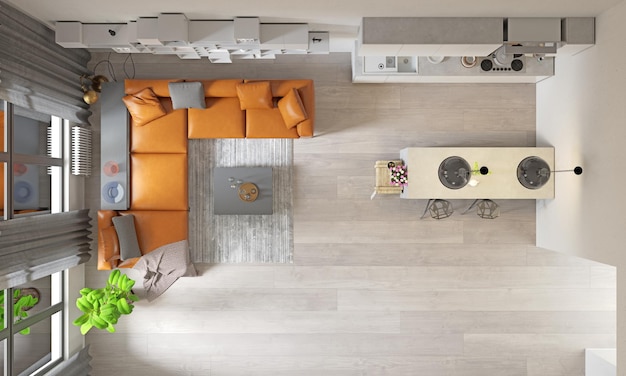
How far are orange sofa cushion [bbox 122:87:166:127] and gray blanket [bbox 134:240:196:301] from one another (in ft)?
3.62

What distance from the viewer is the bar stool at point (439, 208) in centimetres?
410

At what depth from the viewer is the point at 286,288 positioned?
4.20 meters

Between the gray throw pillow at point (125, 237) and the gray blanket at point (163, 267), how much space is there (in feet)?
0.37

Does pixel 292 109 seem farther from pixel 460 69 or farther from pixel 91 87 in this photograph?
pixel 91 87

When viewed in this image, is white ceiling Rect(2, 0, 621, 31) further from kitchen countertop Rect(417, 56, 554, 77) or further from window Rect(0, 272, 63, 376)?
window Rect(0, 272, 63, 376)

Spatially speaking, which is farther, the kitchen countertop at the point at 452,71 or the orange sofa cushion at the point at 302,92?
the orange sofa cushion at the point at 302,92

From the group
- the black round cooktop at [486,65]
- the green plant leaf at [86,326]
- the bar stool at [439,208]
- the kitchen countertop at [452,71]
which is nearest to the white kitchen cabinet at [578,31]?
the kitchen countertop at [452,71]

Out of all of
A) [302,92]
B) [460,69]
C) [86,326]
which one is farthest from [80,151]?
[460,69]

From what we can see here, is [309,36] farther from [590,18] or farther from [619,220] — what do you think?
[619,220]

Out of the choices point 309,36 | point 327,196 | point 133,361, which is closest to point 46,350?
point 133,361

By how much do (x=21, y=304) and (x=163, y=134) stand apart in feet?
5.57

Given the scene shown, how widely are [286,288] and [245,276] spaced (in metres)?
0.38

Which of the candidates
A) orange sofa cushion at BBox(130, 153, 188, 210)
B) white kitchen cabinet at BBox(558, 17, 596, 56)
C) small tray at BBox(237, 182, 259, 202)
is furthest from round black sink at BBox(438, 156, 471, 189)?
orange sofa cushion at BBox(130, 153, 188, 210)

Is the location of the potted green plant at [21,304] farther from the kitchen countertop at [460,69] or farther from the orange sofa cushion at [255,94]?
the kitchen countertop at [460,69]
